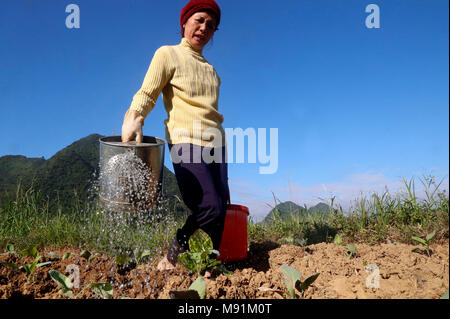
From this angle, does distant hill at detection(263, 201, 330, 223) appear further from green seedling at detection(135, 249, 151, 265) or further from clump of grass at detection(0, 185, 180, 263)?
green seedling at detection(135, 249, 151, 265)

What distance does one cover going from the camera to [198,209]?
7.58 ft

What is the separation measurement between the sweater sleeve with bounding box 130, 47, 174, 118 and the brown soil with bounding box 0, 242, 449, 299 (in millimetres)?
1015

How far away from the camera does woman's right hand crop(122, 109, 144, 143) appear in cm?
223

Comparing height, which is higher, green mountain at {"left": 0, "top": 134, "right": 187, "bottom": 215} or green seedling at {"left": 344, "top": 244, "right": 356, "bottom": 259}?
green mountain at {"left": 0, "top": 134, "right": 187, "bottom": 215}

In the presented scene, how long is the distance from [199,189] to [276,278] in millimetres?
702

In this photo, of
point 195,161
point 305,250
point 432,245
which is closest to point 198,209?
point 195,161

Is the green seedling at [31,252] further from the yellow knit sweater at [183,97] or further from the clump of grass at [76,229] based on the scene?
the yellow knit sweater at [183,97]

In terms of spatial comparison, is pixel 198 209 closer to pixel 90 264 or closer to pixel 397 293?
pixel 90 264

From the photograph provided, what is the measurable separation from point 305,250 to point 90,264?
1.65m

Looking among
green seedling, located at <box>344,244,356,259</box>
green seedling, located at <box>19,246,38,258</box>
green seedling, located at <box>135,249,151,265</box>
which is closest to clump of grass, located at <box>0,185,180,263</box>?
green seedling, located at <box>135,249,151,265</box>

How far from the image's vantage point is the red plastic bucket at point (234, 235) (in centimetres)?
269

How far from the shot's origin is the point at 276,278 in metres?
2.09

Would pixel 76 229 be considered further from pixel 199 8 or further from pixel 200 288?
pixel 199 8
